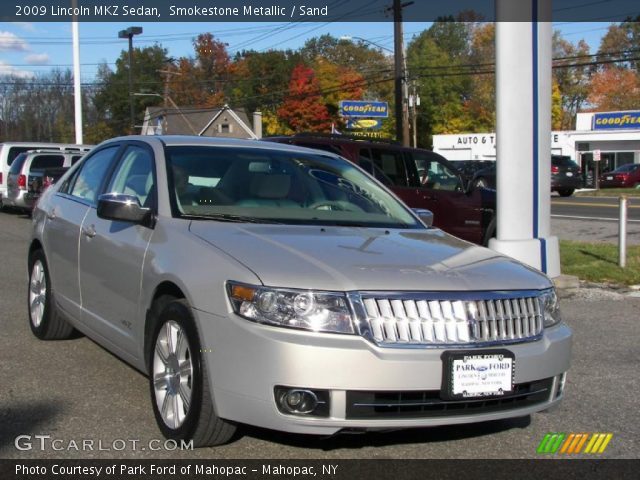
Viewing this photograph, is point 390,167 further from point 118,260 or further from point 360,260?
point 360,260

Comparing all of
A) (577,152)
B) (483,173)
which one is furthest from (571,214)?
(577,152)

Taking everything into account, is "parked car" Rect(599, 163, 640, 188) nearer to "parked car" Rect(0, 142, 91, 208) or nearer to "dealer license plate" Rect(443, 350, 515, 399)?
"parked car" Rect(0, 142, 91, 208)

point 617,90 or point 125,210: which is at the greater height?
point 617,90

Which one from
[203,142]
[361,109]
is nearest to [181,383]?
[203,142]

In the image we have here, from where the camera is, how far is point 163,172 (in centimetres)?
481

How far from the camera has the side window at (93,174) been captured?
572 cm

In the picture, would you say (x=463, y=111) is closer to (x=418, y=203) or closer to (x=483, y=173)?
(x=483, y=173)

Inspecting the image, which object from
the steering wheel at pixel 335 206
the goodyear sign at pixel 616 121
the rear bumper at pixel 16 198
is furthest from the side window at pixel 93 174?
the goodyear sign at pixel 616 121

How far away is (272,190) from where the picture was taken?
5.02 m

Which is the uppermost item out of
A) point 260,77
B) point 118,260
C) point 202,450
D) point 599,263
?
point 260,77

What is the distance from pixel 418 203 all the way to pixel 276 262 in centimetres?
827

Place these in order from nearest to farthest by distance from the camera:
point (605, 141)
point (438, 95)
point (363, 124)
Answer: point (605, 141) < point (363, 124) < point (438, 95)

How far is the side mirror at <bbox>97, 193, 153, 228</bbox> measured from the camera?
177 inches

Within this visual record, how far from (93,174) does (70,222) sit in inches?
17.2
